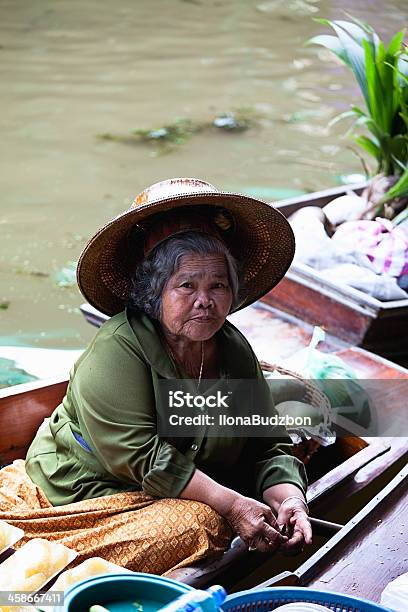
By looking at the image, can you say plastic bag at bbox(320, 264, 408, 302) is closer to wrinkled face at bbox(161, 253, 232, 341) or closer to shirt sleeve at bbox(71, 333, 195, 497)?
wrinkled face at bbox(161, 253, 232, 341)

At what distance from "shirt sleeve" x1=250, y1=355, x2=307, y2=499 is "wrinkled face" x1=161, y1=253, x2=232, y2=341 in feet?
0.83

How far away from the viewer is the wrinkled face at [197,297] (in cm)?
206

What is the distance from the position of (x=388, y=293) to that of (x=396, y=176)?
774 mm

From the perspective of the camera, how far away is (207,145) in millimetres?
6754

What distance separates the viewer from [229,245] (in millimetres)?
2283

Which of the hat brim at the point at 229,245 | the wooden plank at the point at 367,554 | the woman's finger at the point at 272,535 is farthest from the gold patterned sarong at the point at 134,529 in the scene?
the hat brim at the point at 229,245

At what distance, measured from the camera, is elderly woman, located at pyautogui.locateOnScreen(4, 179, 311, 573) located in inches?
78.7

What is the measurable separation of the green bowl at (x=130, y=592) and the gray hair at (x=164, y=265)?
0.85 m

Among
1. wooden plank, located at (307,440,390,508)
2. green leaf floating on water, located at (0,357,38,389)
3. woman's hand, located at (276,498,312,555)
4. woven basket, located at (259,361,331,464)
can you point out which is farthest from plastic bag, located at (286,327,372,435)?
green leaf floating on water, located at (0,357,38,389)

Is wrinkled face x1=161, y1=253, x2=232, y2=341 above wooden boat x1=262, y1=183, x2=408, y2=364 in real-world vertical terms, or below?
above

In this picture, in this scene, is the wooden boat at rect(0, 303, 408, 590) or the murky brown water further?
the murky brown water

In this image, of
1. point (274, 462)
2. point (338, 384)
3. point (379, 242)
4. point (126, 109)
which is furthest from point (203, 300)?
point (126, 109)

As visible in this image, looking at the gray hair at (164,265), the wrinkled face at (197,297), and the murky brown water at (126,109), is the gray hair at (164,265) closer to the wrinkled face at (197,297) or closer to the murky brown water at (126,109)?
the wrinkled face at (197,297)

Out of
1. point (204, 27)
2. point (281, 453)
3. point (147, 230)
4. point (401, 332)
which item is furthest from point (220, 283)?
point (204, 27)
